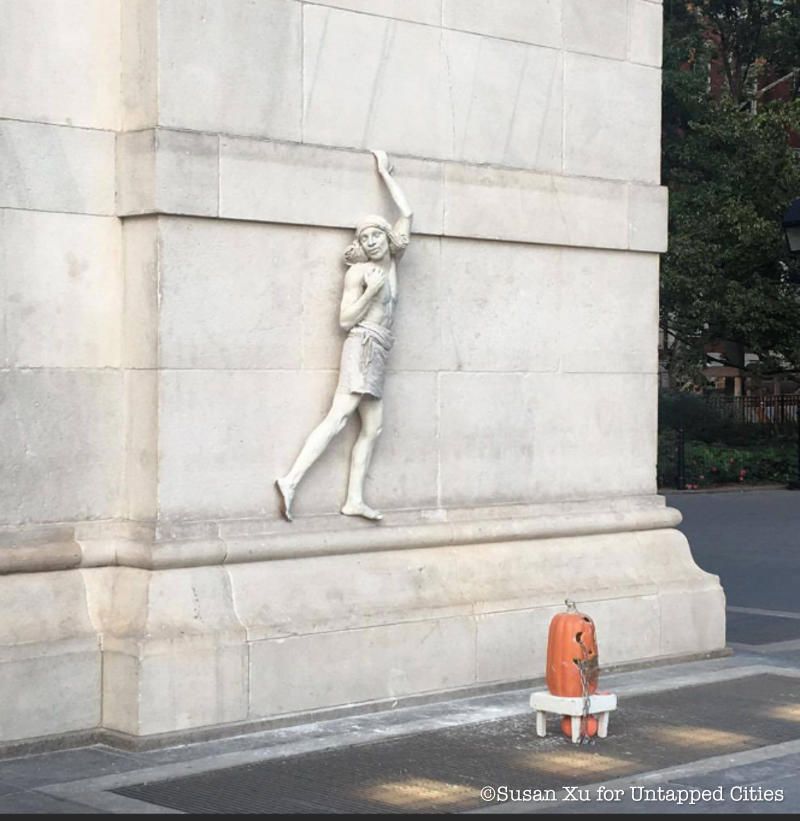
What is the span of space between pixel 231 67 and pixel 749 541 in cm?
1379

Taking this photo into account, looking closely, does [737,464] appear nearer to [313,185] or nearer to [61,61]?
[313,185]

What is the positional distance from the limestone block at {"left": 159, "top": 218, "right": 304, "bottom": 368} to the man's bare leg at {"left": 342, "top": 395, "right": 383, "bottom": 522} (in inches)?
24.9

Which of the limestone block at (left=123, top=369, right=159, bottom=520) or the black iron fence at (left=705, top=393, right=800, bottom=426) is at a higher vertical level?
the black iron fence at (left=705, top=393, right=800, bottom=426)

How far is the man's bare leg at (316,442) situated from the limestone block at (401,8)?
2640mm

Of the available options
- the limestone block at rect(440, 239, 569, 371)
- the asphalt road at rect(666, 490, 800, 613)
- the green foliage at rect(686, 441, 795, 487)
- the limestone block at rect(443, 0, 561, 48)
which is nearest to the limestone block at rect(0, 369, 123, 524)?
the limestone block at rect(440, 239, 569, 371)

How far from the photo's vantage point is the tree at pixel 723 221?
1304 inches

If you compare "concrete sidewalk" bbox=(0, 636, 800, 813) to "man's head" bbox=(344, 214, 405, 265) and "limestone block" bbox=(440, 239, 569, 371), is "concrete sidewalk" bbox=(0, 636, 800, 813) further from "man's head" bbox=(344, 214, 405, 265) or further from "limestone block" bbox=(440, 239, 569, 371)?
"man's head" bbox=(344, 214, 405, 265)

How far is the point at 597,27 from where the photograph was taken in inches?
481

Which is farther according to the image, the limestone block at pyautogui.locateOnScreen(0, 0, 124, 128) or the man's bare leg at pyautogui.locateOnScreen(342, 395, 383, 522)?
the man's bare leg at pyautogui.locateOnScreen(342, 395, 383, 522)

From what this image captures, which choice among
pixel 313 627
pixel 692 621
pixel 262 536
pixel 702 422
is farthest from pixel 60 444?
pixel 702 422

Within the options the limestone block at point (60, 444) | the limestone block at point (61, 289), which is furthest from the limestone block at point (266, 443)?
the limestone block at point (61, 289)

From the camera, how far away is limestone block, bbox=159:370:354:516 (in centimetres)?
975

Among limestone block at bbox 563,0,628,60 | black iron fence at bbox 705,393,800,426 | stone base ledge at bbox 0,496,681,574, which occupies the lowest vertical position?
stone base ledge at bbox 0,496,681,574

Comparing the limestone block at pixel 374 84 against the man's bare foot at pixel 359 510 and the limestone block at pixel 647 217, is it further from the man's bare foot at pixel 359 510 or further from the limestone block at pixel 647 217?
the man's bare foot at pixel 359 510
